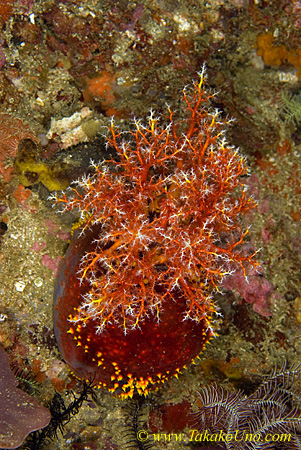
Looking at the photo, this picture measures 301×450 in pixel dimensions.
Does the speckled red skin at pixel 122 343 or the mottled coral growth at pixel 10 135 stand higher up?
the mottled coral growth at pixel 10 135

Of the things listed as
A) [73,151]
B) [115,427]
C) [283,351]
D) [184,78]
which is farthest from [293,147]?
[115,427]

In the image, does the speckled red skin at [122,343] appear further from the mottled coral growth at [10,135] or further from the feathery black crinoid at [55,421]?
the mottled coral growth at [10,135]

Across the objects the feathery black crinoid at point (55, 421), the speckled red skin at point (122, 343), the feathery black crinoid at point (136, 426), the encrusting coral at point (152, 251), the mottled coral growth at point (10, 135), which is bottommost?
the feathery black crinoid at point (136, 426)

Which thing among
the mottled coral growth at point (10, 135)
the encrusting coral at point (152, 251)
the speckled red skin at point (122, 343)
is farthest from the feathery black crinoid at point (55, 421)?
the mottled coral growth at point (10, 135)

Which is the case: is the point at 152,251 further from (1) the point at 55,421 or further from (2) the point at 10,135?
(1) the point at 55,421

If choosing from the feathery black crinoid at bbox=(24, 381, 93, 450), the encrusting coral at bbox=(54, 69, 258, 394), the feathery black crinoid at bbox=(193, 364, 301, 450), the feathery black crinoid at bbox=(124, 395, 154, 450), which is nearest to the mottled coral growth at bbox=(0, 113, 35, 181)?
the encrusting coral at bbox=(54, 69, 258, 394)

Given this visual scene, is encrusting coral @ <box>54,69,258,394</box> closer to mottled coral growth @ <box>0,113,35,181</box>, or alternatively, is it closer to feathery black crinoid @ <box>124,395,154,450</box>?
feathery black crinoid @ <box>124,395,154,450</box>

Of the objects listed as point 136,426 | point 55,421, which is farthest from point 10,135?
point 136,426
